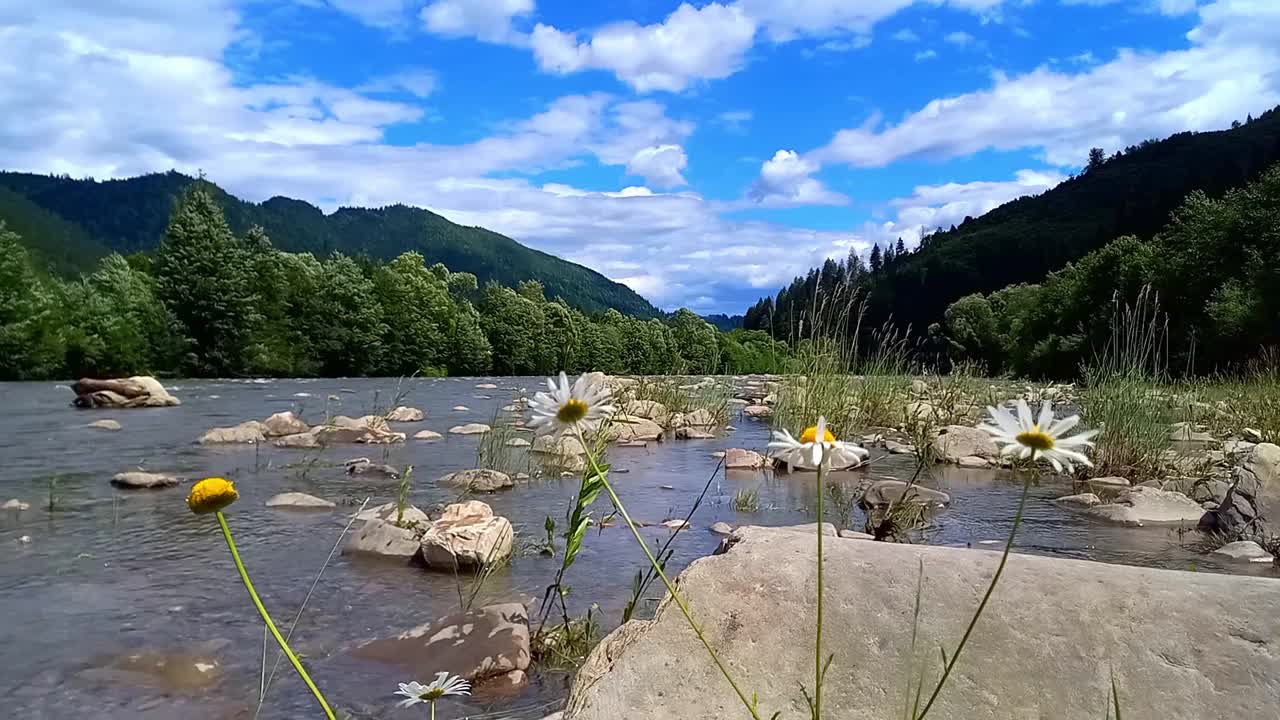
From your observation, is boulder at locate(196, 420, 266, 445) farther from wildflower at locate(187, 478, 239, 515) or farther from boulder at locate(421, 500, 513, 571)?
wildflower at locate(187, 478, 239, 515)

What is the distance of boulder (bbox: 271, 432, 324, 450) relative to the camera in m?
10.5

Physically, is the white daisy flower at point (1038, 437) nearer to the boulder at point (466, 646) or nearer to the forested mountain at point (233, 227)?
the boulder at point (466, 646)

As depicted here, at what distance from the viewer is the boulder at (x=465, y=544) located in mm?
4781

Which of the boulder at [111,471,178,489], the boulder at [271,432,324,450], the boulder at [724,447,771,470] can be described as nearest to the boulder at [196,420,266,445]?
the boulder at [271,432,324,450]

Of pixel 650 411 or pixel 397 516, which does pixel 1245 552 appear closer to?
pixel 397 516

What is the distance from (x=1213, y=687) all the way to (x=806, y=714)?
0.90m

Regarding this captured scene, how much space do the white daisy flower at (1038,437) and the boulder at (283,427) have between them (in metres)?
11.5

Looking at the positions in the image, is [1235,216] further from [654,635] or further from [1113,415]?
[654,635]

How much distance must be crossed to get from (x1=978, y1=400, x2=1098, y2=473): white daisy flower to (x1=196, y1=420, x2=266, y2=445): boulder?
11236mm

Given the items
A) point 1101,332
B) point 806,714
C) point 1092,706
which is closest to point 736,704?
point 806,714

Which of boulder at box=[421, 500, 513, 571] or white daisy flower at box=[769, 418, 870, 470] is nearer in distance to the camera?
white daisy flower at box=[769, 418, 870, 470]

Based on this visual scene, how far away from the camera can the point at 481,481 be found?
7.48 metres

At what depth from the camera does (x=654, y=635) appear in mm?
2197

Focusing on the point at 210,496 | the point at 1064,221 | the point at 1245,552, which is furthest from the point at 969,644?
the point at 1064,221
